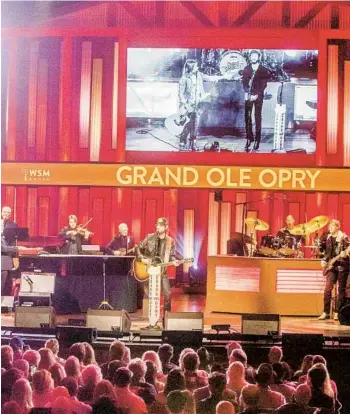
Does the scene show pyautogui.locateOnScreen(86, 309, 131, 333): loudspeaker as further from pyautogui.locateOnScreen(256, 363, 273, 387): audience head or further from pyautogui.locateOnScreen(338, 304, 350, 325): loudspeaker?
pyautogui.locateOnScreen(256, 363, 273, 387): audience head

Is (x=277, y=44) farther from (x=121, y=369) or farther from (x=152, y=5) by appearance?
(x=121, y=369)

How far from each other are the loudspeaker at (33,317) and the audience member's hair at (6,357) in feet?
5.48

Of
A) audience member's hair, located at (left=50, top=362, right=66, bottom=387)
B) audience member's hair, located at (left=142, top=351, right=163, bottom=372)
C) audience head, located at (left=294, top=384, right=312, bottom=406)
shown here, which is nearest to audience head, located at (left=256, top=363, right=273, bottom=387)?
audience head, located at (left=294, top=384, right=312, bottom=406)

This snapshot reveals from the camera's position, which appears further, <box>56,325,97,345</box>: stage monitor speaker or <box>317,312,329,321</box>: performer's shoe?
<box>317,312,329,321</box>: performer's shoe

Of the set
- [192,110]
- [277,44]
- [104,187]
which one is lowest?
[104,187]

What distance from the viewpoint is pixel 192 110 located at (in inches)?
501

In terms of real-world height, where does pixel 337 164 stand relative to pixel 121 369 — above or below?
above

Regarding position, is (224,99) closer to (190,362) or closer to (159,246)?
(159,246)

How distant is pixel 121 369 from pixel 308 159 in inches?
327

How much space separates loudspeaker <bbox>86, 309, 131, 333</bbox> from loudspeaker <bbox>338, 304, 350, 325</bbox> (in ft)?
8.60

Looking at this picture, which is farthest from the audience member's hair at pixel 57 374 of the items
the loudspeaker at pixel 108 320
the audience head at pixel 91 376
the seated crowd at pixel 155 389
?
the loudspeaker at pixel 108 320

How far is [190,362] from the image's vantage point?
5664mm

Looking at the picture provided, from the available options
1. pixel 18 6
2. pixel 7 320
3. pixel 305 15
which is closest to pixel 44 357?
pixel 7 320

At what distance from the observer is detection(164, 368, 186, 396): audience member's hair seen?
5.18 metres
